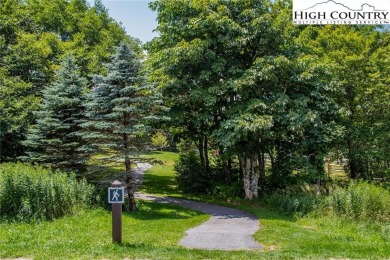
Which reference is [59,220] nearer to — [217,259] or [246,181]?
[217,259]

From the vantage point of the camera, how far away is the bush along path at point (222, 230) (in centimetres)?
727

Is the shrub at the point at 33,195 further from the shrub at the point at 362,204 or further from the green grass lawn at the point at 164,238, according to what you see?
the shrub at the point at 362,204

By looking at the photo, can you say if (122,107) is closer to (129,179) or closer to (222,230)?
(129,179)

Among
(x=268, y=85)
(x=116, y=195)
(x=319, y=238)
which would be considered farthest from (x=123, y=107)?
(x=319, y=238)

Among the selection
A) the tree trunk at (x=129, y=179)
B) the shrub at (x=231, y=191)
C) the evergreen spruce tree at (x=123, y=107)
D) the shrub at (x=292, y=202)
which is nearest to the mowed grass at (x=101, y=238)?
the tree trunk at (x=129, y=179)

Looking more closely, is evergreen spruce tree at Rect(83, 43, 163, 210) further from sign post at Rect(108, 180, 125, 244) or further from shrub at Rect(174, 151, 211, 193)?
shrub at Rect(174, 151, 211, 193)

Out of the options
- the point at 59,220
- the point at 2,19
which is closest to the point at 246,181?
the point at 59,220

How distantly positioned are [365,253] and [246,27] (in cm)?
1047

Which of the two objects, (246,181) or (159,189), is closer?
(246,181)

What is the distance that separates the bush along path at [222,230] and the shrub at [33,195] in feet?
12.0

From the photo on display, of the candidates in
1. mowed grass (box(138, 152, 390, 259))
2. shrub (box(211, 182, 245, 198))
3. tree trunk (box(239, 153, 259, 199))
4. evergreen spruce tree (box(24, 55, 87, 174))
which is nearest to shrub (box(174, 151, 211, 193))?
shrub (box(211, 182, 245, 198))

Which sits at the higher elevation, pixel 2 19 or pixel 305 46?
pixel 2 19

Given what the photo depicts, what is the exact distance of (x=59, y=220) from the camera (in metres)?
8.62

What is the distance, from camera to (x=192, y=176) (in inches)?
702
